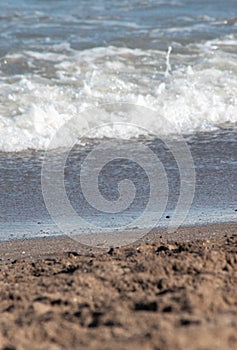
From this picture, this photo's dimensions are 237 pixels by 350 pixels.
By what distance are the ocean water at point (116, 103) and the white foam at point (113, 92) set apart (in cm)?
1

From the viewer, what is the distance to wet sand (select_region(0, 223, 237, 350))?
2.79m

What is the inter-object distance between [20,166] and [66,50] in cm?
387

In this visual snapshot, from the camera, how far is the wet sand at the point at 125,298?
279cm

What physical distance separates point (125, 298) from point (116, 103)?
528cm

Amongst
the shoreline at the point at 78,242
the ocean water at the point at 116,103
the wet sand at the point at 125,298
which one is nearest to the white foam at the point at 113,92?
the ocean water at the point at 116,103

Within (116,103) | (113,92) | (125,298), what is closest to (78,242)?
(125,298)

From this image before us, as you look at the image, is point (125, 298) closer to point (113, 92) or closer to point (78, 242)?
point (78, 242)

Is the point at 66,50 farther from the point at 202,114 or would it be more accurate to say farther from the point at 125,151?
the point at 125,151

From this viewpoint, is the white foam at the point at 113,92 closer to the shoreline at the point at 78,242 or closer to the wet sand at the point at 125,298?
the shoreline at the point at 78,242

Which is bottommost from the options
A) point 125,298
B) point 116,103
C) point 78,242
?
point 78,242

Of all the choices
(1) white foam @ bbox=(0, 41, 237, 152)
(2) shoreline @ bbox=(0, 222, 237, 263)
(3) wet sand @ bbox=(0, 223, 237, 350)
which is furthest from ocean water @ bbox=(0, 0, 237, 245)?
(3) wet sand @ bbox=(0, 223, 237, 350)

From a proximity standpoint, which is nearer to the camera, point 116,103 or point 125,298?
point 125,298

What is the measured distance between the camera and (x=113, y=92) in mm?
8938

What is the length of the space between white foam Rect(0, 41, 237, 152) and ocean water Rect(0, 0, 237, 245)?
0.01 metres
